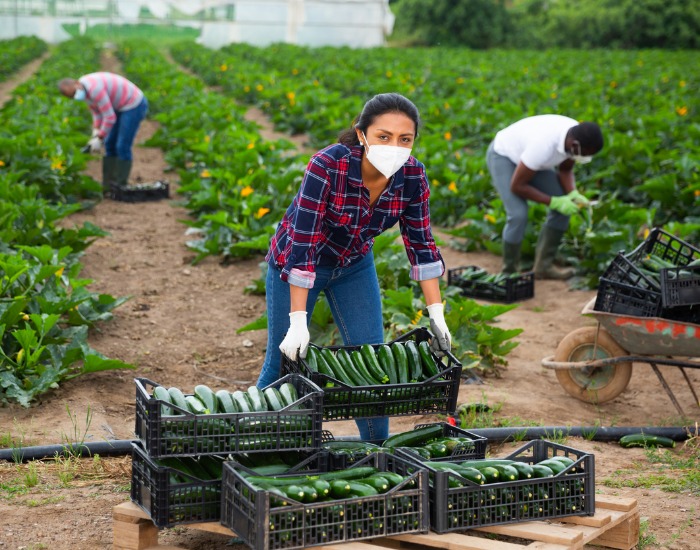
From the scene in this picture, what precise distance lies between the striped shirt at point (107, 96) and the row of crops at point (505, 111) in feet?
12.7

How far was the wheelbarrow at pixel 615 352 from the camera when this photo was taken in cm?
586

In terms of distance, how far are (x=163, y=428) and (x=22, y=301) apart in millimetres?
2951

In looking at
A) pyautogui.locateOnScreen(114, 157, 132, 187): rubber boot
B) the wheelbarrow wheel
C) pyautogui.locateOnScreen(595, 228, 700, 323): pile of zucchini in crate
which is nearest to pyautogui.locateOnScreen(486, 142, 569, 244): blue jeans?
pyautogui.locateOnScreen(595, 228, 700, 323): pile of zucchini in crate

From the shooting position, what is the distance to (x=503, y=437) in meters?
5.51

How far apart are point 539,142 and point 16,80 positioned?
76.9 ft

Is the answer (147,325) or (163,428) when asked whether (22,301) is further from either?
(163,428)

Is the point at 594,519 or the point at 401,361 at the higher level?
the point at 401,361

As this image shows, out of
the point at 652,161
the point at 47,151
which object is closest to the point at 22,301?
the point at 47,151

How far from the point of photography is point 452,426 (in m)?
4.44

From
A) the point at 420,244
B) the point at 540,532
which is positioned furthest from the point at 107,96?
the point at 540,532

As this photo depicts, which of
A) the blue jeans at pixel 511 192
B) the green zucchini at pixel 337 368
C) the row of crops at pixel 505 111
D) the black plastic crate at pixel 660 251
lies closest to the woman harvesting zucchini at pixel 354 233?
the green zucchini at pixel 337 368

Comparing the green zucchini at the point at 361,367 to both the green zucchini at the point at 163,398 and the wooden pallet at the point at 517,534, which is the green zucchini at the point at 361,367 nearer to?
the wooden pallet at the point at 517,534

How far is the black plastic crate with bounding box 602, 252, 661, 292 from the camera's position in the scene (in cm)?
604

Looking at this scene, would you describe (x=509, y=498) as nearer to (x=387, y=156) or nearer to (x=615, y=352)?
(x=387, y=156)
